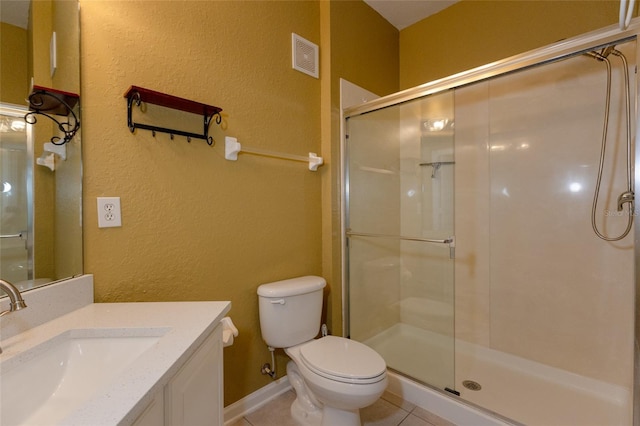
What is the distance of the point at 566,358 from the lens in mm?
1798

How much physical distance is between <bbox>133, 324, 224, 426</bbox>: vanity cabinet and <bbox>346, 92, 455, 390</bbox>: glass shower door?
1.24 meters

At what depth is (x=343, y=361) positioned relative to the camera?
1358 millimetres

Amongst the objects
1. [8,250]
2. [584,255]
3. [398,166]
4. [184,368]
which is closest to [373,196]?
[398,166]

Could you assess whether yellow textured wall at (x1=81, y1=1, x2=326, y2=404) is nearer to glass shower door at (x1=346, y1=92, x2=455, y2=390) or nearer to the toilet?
the toilet

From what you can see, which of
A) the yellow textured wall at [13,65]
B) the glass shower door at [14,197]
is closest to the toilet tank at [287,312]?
the glass shower door at [14,197]

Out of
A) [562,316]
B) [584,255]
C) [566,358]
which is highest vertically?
[584,255]

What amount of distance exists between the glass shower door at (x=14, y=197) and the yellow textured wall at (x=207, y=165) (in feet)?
0.58

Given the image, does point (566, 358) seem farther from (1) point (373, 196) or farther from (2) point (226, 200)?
(2) point (226, 200)

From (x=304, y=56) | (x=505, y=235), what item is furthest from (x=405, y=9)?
(x=505, y=235)

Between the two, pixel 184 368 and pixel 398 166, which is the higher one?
pixel 398 166

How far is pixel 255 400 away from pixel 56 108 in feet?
5.55

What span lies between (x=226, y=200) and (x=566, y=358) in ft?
7.49

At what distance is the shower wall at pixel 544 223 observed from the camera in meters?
1.65

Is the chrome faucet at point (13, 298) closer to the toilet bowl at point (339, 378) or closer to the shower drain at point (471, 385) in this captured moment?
the toilet bowl at point (339, 378)
